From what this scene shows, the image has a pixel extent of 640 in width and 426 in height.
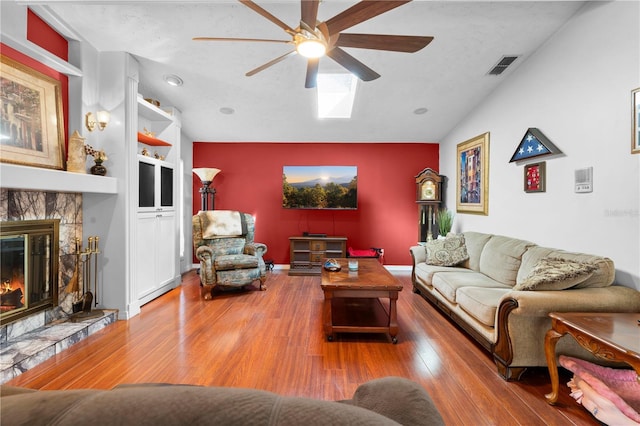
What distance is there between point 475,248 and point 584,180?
4.53ft

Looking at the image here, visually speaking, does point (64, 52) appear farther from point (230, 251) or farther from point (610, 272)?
point (610, 272)

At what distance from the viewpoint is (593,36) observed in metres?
2.42

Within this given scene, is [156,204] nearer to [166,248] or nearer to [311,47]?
[166,248]

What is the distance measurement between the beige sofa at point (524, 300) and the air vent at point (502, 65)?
2.04 metres

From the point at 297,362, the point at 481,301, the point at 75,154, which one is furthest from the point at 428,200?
the point at 75,154

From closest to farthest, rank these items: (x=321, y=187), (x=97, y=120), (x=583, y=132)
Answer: (x=583, y=132), (x=97, y=120), (x=321, y=187)

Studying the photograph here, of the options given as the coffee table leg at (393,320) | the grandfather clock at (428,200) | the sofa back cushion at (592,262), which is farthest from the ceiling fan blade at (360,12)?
the grandfather clock at (428,200)

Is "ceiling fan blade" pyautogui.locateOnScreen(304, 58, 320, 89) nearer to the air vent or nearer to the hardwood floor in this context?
the air vent

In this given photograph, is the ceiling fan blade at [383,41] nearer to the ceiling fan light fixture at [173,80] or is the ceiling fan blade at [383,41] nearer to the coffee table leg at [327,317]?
the coffee table leg at [327,317]

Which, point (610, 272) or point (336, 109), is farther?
point (336, 109)

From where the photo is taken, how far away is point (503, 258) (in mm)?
3035

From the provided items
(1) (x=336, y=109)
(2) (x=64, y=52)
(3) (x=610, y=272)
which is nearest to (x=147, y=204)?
(2) (x=64, y=52)

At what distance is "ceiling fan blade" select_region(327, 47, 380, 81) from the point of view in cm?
218

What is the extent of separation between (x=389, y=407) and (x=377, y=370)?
174cm
